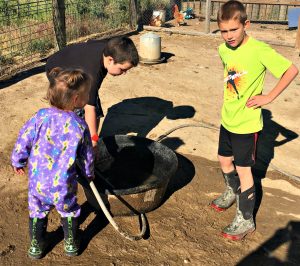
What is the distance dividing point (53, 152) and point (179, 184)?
1.85 meters

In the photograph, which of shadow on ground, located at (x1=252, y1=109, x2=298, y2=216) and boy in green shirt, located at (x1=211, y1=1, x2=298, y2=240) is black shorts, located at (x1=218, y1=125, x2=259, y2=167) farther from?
shadow on ground, located at (x1=252, y1=109, x2=298, y2=216)

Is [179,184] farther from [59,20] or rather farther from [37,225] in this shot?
[59,20]

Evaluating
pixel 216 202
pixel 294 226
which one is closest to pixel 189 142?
pixel 216 202

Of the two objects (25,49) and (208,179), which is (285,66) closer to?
(208,179)

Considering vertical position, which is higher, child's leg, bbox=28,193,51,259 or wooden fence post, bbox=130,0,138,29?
wooden fence post, bbox=130,0,138,29

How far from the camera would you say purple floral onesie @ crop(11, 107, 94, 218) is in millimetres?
2525

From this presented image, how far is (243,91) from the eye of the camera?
10.0ft

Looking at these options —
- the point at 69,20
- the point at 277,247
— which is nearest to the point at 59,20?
the point at 69,20

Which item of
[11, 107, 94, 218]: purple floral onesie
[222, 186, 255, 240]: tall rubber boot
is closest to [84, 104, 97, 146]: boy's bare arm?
[11, 107, 94, 218]: purple floral onesie

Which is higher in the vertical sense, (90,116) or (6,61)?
(90,116)

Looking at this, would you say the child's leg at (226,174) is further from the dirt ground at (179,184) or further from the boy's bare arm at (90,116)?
the boy's bare arm at (90,116)

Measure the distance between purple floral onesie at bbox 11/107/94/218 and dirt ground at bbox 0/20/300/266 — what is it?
2.32 feet

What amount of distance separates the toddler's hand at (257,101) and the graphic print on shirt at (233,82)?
4.4 inches

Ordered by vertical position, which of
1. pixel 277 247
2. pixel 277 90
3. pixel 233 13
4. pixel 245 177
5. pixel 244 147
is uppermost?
pixel 233 13
